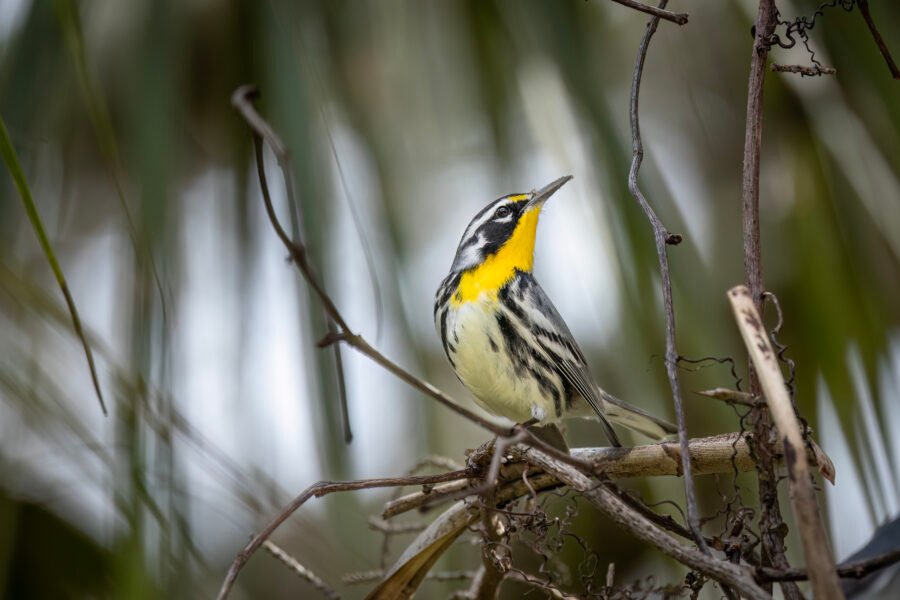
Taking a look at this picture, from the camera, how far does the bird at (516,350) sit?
78.1 inches

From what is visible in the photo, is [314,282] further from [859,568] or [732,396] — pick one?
[859,568]

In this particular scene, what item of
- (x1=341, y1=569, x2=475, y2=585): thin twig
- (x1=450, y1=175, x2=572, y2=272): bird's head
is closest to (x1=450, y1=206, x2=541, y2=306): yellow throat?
(x1=450, y1=175, x2=572, y2=272): bird's head

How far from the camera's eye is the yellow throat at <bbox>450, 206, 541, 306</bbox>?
2.05 m

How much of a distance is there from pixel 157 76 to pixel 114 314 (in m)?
0.34

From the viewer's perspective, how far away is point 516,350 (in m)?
2.00

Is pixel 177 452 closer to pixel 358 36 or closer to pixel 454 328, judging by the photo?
pixel 358 36

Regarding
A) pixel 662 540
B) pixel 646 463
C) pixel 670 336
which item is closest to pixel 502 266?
pixel 646 463

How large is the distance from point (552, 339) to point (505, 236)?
30 centimetres

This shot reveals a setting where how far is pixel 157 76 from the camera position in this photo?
1316 mm

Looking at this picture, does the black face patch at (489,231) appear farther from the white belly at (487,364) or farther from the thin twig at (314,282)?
the thin twig at (314,282)

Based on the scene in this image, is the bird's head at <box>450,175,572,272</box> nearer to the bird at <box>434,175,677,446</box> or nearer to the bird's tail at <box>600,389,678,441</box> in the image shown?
the bird at <box>434,175,677,446</box>

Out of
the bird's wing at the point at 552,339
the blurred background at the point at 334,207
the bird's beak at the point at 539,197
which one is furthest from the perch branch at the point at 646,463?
the bird's beak at the point at 539,197

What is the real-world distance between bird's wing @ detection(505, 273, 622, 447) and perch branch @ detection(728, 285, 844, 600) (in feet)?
4.10

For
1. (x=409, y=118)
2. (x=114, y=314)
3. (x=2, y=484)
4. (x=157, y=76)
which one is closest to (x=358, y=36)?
(x=409, y=118)
